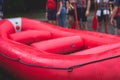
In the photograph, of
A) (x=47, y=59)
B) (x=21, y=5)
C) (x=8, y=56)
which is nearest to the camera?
(x=47, y=59)

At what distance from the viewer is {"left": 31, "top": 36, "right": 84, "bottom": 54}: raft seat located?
5227mm

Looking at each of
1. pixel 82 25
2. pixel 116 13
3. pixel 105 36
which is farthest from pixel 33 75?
pixel 82 25

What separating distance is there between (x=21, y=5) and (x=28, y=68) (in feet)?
34.1

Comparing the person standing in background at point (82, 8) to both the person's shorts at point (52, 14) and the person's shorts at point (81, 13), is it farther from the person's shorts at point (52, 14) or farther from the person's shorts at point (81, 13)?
the person's shorts at point (52, 14)

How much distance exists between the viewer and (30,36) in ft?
19.6

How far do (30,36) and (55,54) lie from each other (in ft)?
5.06

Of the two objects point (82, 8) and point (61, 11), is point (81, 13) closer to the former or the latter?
point (82, 8)

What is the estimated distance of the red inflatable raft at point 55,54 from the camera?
403 centimetres

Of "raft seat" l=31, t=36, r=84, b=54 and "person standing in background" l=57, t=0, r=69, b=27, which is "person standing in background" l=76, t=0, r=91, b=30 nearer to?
"person standing in background" l=57, t=0, r=69, b=27

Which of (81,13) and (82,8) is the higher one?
(82,8)

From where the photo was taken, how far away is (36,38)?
6004mm

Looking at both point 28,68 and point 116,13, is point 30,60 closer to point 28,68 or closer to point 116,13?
point 28,68

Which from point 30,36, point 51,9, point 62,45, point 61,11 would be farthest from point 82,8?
point 62,45

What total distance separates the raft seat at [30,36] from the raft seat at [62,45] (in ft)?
2.00
